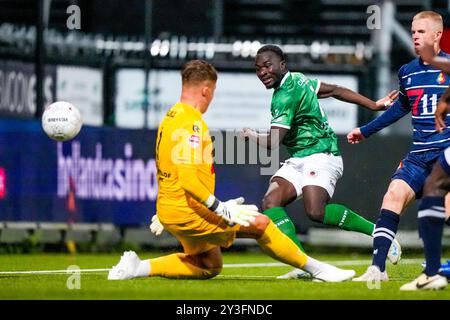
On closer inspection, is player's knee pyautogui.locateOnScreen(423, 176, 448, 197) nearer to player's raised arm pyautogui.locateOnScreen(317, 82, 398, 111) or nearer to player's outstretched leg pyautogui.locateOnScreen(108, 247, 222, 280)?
player's outstretched leg pyautogui.locateOnScreen(108, 247, 222, 280)

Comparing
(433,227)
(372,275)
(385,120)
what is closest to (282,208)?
(385,120)

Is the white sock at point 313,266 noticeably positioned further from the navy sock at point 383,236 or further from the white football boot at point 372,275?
the navy sock at point 383,236

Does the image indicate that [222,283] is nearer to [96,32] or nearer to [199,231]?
[199,231]

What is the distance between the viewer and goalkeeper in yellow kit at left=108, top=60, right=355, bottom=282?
30.9ft

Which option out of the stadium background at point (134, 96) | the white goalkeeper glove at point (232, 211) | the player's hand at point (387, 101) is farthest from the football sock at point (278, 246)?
the stadium background at point (134, 96)

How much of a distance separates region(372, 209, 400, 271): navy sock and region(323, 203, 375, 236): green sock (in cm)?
95

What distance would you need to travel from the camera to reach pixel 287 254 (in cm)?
986

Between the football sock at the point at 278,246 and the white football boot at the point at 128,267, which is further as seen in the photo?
the white football boot at the point at 128,267

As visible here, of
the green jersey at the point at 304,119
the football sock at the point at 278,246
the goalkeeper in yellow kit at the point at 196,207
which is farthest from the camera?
the green jersey at the point at 304,119

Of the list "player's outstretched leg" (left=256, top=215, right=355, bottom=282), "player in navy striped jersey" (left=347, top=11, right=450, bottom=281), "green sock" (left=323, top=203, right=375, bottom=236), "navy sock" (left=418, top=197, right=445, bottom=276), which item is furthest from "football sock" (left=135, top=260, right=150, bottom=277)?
"navy sock" (left=418, top=197, right=445, bottom=276)

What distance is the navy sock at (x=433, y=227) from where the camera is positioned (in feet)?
30.9

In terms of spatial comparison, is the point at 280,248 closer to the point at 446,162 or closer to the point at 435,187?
the point at 435,187

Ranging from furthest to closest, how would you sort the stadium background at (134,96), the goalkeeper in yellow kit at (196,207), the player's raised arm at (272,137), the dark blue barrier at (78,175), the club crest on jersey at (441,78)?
the stadium background at (134,96)
the dark blue barrier at (78,175)
the player's raised arm at (272,137)
the club crest on jersey at (441,78)
the goalkeeper in yellow kit at (196,207)
